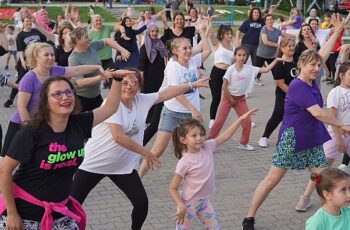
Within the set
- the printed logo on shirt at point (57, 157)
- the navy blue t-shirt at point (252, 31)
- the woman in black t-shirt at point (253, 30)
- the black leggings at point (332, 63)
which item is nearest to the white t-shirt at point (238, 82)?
the printed logo on shirt at point (57, 157)

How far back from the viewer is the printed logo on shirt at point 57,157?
11.4ft

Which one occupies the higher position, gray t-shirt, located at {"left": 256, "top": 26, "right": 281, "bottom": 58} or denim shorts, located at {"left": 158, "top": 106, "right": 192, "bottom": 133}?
gray t-shirt, located at {"left": 256, "top": 26, "right": 281, "bottom": 58}

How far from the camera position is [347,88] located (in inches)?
235

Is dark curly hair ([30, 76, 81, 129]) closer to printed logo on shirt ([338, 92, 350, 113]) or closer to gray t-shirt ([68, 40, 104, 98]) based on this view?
printed logo on shirt ([338, 92, 350, 113])

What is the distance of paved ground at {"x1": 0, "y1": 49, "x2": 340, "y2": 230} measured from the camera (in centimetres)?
562

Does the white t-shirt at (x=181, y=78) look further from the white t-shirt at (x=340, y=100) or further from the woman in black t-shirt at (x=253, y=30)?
the woman in black t-shirt at (x=253, y=30)

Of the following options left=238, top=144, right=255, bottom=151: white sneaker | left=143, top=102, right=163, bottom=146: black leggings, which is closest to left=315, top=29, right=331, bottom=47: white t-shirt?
left=238, top=144, right=255, bottom=151: white sneaker

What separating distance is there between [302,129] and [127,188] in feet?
5.44

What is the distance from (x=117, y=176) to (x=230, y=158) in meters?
3.31

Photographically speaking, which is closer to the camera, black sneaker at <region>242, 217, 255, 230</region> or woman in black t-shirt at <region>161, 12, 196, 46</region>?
black sneaker at <region>242, 217, 255, 230</region>

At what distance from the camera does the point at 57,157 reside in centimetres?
Result: 348

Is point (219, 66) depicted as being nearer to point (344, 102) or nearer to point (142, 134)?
point (344, 102)

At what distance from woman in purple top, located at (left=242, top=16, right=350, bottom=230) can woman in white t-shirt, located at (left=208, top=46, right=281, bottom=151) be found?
2847 mm

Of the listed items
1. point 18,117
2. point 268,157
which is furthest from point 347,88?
point 18,117
